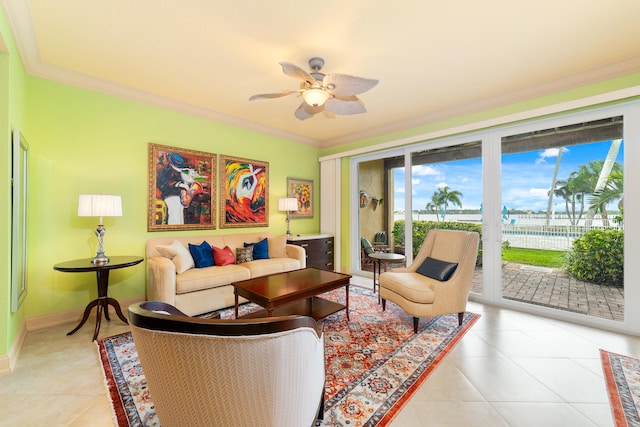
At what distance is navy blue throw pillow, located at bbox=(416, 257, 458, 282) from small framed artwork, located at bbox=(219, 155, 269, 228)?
2.70 metres

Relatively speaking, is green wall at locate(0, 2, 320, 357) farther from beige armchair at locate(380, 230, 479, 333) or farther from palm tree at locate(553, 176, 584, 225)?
palm tree at locate(553, 176, 584, 225)

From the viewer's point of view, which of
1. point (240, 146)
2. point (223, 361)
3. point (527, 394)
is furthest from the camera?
point (240, 146)

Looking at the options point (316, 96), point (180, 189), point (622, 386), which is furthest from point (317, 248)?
point (622, 386)

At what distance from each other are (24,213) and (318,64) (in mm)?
3069

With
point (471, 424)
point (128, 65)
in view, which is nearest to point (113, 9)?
point (128, 65)

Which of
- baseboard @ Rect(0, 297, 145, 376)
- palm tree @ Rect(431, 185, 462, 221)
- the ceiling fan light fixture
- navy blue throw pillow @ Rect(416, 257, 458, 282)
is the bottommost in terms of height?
baseboard @ Rect(0, 297, 145, 376)

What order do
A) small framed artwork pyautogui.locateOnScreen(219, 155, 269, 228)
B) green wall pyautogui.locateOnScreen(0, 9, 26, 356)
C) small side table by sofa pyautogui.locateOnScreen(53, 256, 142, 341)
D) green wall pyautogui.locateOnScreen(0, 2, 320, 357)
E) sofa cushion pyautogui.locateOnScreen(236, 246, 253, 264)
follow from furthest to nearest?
small framed artwork pyautogui.locateOnScreen(219, 155, 269, 228) → sofa cushion pyautogui.locateOnScreen(236, 246, 253, 264) → green wall pyautogui.locateOnScreen(0, 2, 320, 357) → small side table by sofa pyautogui.locateOnScreen(53, 256, 142, 341) → green wall pyautogui.locateOnScreen(0, 9, 26, 356)

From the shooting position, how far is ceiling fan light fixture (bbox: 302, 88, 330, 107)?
2467mm

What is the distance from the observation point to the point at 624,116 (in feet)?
9.06

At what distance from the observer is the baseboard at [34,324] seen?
2.02 metres

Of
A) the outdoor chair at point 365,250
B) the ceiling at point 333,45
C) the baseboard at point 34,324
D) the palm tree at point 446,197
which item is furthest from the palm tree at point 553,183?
the baseboard at point 34,324

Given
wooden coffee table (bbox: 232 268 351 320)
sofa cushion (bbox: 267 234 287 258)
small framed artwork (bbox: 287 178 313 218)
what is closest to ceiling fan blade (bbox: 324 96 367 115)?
wooden coffee table (bbox: 232 268 351 320)

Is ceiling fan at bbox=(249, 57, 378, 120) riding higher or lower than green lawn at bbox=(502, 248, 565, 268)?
higher

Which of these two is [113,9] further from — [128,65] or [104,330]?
[104,330]
